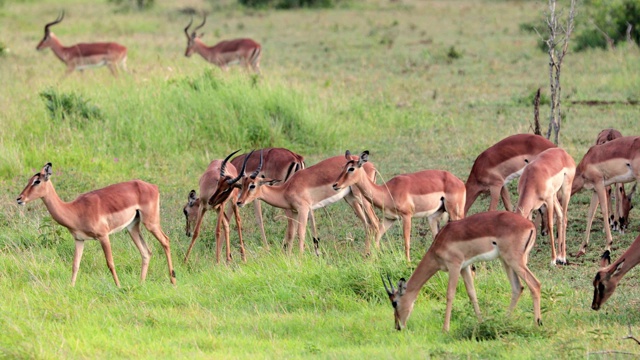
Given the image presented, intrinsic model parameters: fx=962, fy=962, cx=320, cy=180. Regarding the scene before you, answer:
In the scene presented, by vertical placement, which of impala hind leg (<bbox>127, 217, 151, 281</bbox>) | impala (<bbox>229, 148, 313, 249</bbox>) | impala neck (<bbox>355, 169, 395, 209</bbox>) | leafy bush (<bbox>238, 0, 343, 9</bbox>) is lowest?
leafy bush (<bbox>238, 0, 343, 9</bbox>)

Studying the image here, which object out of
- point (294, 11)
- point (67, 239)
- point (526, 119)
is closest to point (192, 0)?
point (294, 11)

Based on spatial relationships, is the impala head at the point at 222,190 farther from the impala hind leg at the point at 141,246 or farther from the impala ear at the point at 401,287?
the impala ear at the point at 401,287

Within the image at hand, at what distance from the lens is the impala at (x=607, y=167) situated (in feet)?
22.8

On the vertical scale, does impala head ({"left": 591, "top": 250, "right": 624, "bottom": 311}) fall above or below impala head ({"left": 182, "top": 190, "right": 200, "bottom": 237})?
above

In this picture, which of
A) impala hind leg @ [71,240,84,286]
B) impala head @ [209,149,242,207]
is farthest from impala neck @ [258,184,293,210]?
impala hind leg @ [71,240,84,286]

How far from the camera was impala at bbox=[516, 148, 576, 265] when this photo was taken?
6574 millimetres

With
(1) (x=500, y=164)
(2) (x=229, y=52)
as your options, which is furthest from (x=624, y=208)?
(2) (x=229, y=52)

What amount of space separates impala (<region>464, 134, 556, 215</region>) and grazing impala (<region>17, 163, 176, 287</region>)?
247 cm

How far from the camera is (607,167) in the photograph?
704 centimetres

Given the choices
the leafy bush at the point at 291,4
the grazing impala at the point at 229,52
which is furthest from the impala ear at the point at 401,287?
the leafy bush at the point at 291,4

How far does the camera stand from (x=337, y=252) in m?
6.43

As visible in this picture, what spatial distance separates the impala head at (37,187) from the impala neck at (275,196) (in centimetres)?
152

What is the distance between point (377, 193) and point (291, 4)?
1694 centimetres

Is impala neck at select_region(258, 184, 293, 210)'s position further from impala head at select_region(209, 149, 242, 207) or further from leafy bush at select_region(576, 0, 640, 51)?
leafy bush at select_region(576, 0, 640, 51)
